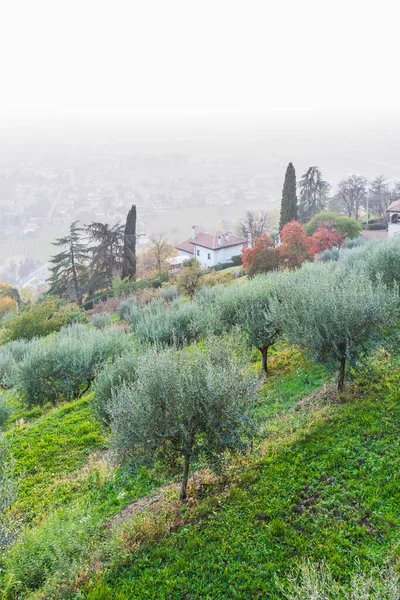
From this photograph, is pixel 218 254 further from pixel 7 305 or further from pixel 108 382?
pixel 108 382

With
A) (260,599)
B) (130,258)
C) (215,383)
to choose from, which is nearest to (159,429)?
(215,383)

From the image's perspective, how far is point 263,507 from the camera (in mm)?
7488

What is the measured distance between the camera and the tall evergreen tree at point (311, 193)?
2753 inches

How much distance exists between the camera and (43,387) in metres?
15.1

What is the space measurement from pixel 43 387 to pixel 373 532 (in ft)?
41.5

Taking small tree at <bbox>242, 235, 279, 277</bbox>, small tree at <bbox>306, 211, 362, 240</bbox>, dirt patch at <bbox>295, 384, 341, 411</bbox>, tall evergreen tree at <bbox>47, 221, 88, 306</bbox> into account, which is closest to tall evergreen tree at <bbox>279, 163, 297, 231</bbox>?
small tree at <bbox>306, 211, 362, 240</bbox>

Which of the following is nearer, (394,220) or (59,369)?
(59,369)

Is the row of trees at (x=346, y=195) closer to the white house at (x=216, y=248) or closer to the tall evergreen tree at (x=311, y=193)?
the tall evergreen tree at (x=311, y=193)

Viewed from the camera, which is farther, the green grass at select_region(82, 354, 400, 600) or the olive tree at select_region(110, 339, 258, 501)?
the olive tree at select_region(110, 339, 258, 501)

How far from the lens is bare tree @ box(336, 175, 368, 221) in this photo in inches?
2825

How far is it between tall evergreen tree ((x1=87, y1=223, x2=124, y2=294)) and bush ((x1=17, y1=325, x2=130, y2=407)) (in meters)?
34.3

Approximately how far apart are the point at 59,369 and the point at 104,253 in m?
35.6

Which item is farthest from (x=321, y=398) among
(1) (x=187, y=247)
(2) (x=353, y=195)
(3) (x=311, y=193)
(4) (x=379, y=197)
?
(4) (x=379, y=197)

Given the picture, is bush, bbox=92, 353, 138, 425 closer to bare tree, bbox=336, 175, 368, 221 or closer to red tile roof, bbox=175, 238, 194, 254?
red tile roof, bbox=175, 238, 194, 254
